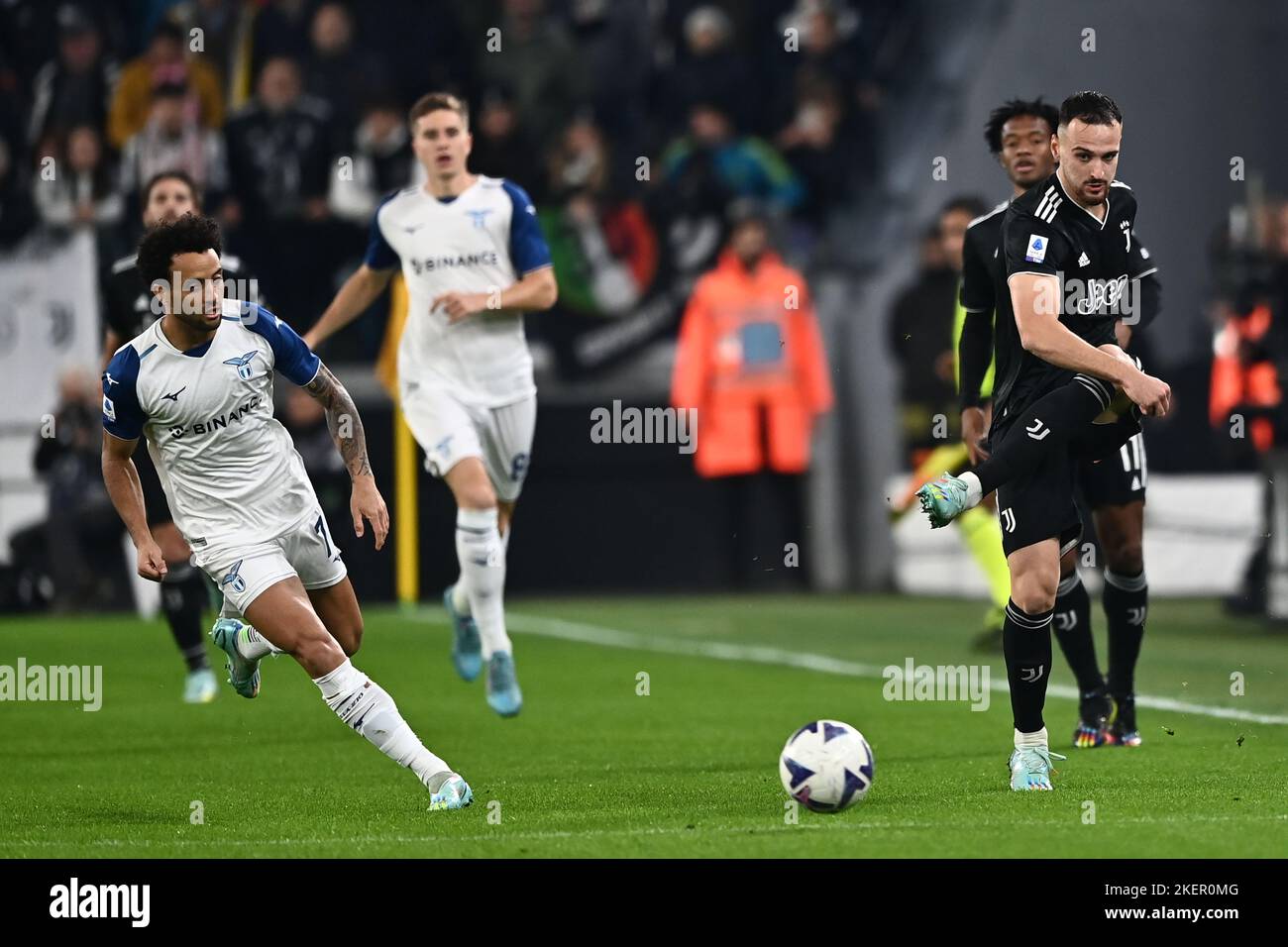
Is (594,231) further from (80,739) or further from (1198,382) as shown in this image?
(80,739)

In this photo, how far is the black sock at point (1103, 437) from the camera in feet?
23.1

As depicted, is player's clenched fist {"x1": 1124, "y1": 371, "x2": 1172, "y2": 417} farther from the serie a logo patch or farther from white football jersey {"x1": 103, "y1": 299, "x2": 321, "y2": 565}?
white football jersey {"x1": 103, "y1": 299, "x2": 321, "y2": 565}

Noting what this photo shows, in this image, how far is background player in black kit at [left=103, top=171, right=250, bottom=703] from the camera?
9.88 m

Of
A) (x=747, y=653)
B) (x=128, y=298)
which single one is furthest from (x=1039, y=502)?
(x=747, y=653)

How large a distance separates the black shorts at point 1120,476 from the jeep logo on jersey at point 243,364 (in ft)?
9.63

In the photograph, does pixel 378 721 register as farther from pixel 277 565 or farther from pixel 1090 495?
pixel 1090 495

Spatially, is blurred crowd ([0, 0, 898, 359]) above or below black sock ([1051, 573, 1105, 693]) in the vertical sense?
above

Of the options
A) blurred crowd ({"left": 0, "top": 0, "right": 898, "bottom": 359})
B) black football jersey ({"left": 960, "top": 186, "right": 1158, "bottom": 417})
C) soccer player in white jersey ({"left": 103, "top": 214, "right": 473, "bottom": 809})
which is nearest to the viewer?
soccer player in white jersey ({"left": 103, "top": 214, "right": 473, "bottom": 809})

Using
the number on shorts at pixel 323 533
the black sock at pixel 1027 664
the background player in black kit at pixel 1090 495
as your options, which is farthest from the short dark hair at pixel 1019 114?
the number on shorts at pixel 323 533

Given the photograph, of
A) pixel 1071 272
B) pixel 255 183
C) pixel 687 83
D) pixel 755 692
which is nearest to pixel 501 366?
pixel 755 692

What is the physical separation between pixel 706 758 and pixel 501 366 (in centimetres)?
238

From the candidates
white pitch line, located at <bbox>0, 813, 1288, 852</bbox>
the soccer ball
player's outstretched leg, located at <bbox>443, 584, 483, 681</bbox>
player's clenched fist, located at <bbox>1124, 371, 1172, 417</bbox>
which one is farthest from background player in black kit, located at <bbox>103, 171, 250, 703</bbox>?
player's clenched fist, located at <bbox>1124, 371, 1172, 417</bbox>

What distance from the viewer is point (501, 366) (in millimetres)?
9859

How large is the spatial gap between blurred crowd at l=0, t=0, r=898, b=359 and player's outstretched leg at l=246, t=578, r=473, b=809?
374 inches
